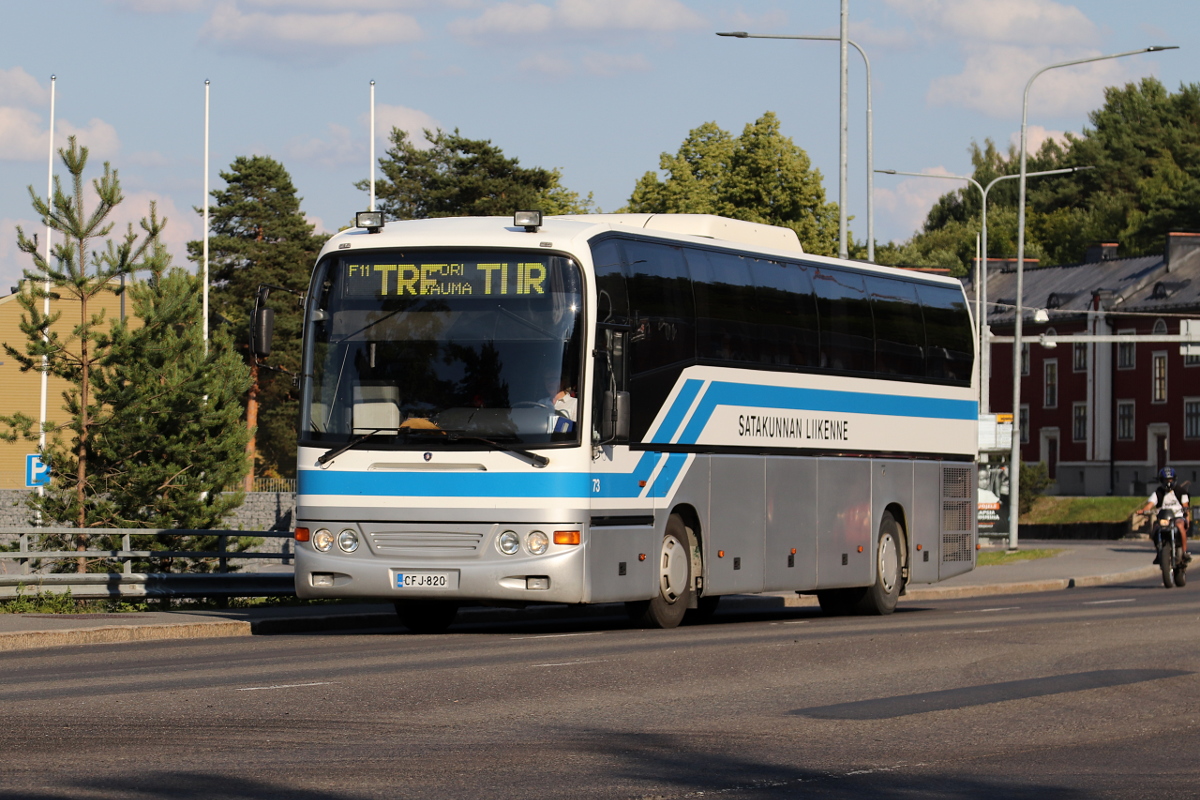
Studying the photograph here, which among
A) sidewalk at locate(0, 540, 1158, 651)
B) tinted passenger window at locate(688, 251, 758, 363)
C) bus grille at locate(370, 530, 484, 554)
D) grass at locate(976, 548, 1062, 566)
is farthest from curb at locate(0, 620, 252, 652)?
grass at locate(976, 548, 1062, 566)

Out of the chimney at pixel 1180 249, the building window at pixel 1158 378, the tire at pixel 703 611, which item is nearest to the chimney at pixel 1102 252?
the chimney at pixel 1180 249

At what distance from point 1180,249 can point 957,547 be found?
7263 cm

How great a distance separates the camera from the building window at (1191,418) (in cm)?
9050

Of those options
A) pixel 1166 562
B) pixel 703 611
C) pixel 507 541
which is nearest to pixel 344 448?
pixel 507 541

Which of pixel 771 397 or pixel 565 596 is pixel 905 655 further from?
pixel 771 397

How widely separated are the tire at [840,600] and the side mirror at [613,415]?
269 inches

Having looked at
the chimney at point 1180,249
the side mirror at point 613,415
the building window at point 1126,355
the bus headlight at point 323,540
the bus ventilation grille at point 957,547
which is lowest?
the bus ventilation grille at point 957,547

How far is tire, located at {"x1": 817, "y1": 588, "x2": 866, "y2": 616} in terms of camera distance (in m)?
23.8

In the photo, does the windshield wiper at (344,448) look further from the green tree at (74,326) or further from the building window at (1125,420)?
the building window at (1125,420)

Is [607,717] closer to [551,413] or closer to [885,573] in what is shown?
[551,413]

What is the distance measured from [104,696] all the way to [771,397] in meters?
10.2

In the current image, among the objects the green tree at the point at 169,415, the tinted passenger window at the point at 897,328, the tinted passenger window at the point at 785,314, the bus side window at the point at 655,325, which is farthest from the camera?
the green tree at the point at 169,415

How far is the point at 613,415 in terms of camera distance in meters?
17.7

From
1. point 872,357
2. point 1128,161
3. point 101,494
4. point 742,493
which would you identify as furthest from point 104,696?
point 1128,161
